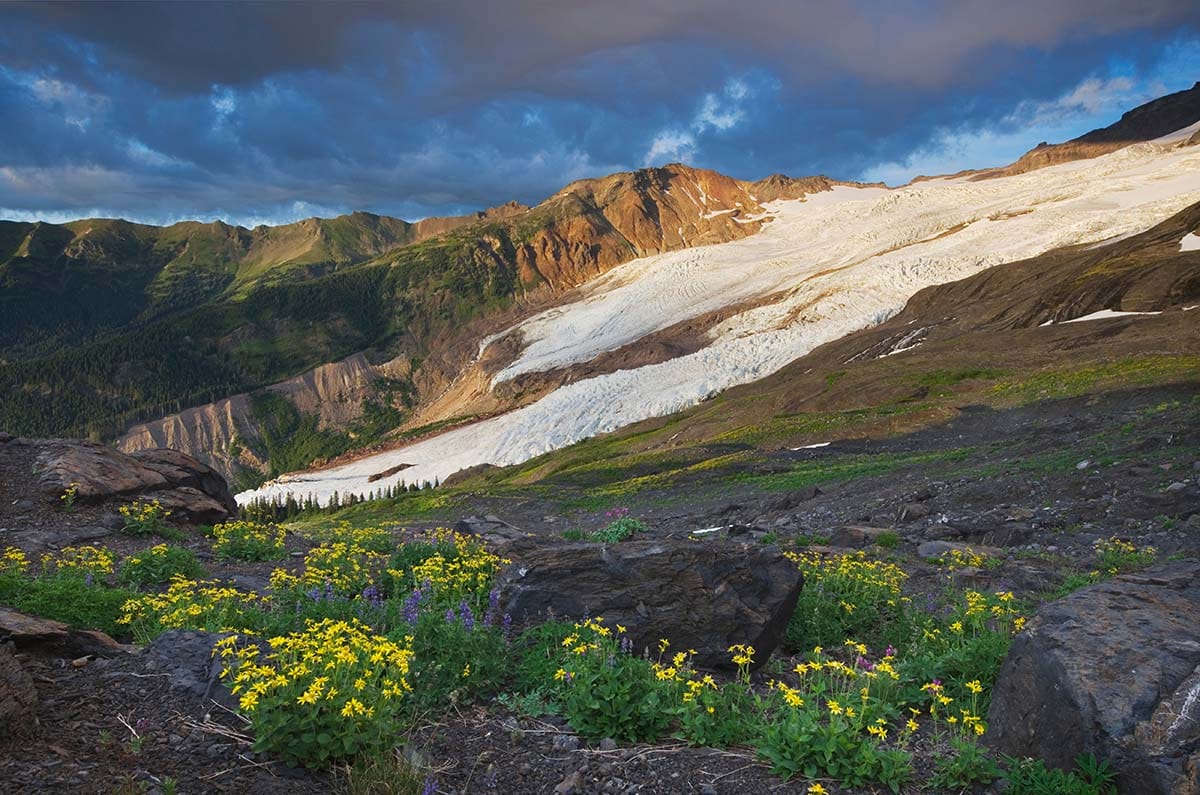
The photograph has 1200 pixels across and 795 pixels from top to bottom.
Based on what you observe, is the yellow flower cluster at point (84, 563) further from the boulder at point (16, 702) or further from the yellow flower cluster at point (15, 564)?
the boulder at point (16, 702)

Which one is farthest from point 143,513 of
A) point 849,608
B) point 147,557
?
point 849,608

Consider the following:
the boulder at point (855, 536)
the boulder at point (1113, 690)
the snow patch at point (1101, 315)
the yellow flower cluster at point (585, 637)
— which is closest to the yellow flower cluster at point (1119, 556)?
the boulder at point (855, 536)

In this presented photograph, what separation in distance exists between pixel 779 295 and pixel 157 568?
113782mm

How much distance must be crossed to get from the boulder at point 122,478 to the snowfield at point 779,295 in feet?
221

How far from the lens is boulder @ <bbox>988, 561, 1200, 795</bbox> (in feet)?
15.1

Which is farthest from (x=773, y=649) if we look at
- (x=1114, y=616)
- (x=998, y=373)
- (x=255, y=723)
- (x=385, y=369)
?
(x=385, y=369)

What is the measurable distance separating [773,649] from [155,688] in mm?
5935

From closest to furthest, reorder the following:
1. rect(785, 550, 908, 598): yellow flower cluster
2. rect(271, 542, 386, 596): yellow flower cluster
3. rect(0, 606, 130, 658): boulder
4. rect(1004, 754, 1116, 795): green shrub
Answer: rect(1004, 754, 1116, 795): green shrub → rect(0, 606, 130, 658): boulder → rect(271, 542, 386, 596): yellow flower cluster → rect(785, 550, 908, 598): yellow flower cluster

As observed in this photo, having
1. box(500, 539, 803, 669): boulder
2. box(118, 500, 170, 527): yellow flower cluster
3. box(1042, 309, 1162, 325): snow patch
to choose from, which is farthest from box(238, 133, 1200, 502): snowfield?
box(118, 500, 170, 527): yellow flower cluster

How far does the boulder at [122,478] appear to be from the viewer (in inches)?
567

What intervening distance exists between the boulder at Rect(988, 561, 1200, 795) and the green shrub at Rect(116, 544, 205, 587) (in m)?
9.54

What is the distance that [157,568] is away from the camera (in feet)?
31.2

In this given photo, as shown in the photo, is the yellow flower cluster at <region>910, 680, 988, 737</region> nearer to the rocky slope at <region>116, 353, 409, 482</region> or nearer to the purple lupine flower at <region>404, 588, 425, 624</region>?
the purple lupine flower at <region>404, 588, 425, 624</region>

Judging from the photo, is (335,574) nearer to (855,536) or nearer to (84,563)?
(84,563)
